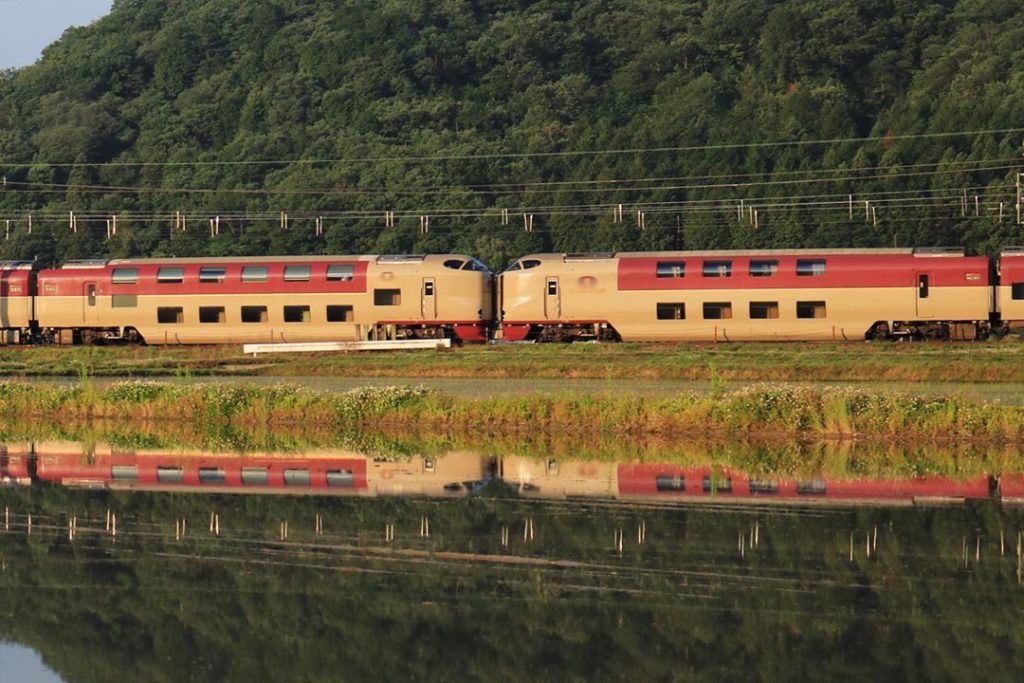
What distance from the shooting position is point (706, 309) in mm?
63625

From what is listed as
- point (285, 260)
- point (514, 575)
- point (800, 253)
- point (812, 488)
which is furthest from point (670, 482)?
point (285, 260)

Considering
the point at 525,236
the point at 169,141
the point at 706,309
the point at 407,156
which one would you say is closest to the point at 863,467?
the point at 706,309

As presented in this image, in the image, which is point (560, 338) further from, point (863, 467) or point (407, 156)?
point (407, 156)

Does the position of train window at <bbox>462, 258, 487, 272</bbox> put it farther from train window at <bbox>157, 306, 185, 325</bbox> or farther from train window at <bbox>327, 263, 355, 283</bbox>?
train window at <bbox>157, 306, 185, 325</bbox>

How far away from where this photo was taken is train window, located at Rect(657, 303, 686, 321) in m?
63.8

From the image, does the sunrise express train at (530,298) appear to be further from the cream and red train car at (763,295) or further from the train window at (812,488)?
the train window at (812,488)

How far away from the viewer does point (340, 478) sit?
2986cm

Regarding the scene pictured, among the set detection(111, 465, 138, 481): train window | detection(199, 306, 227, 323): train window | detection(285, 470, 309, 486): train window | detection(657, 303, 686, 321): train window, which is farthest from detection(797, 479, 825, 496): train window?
detection(199, 306, 227, 323): train window

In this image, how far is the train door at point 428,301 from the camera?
65.2 metres

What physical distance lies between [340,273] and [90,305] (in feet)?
32.2

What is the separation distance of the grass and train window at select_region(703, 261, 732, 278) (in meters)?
2.90

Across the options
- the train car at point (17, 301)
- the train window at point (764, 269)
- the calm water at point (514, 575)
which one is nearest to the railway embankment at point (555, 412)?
the calm water at point (514, 575)

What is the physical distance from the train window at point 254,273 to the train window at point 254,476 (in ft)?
117

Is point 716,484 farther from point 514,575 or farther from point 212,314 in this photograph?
point 212,314
